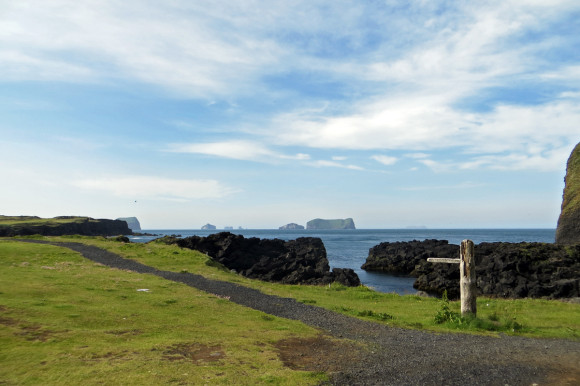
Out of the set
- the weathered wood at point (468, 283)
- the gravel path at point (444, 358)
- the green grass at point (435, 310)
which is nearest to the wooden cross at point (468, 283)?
the weathered wood at point (468, 283)

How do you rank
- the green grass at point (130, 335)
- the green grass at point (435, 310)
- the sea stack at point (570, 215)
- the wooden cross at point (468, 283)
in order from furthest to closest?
the sea stack at point (570, 215)
the wooden cross at point (468, 283)
the green grass at point (435, 310)
the green grass at point (130, 335)

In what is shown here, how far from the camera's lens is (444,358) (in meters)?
13.4

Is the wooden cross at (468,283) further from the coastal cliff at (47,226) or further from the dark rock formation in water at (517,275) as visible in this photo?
the coastal cliff at (47,226)

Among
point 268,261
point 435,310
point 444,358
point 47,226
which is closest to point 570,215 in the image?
point 268,261

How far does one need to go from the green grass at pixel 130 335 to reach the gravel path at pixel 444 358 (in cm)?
172

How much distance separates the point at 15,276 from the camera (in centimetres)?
→ 2516

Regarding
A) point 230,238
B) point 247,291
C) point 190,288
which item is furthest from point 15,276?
point 230,238

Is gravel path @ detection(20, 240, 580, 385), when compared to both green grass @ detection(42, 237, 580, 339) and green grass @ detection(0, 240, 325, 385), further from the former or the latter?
green grass @ detection(0, 240, 325, 385)

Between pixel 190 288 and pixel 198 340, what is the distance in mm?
12957

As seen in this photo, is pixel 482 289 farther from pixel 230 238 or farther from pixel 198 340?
pixel 230 238

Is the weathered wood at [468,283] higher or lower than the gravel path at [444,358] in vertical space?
higher

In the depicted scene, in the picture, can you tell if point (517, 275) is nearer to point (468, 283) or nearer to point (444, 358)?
point (468, 283)

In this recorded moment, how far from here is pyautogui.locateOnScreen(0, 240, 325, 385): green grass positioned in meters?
10.6

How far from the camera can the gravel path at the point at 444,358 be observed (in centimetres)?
1137
